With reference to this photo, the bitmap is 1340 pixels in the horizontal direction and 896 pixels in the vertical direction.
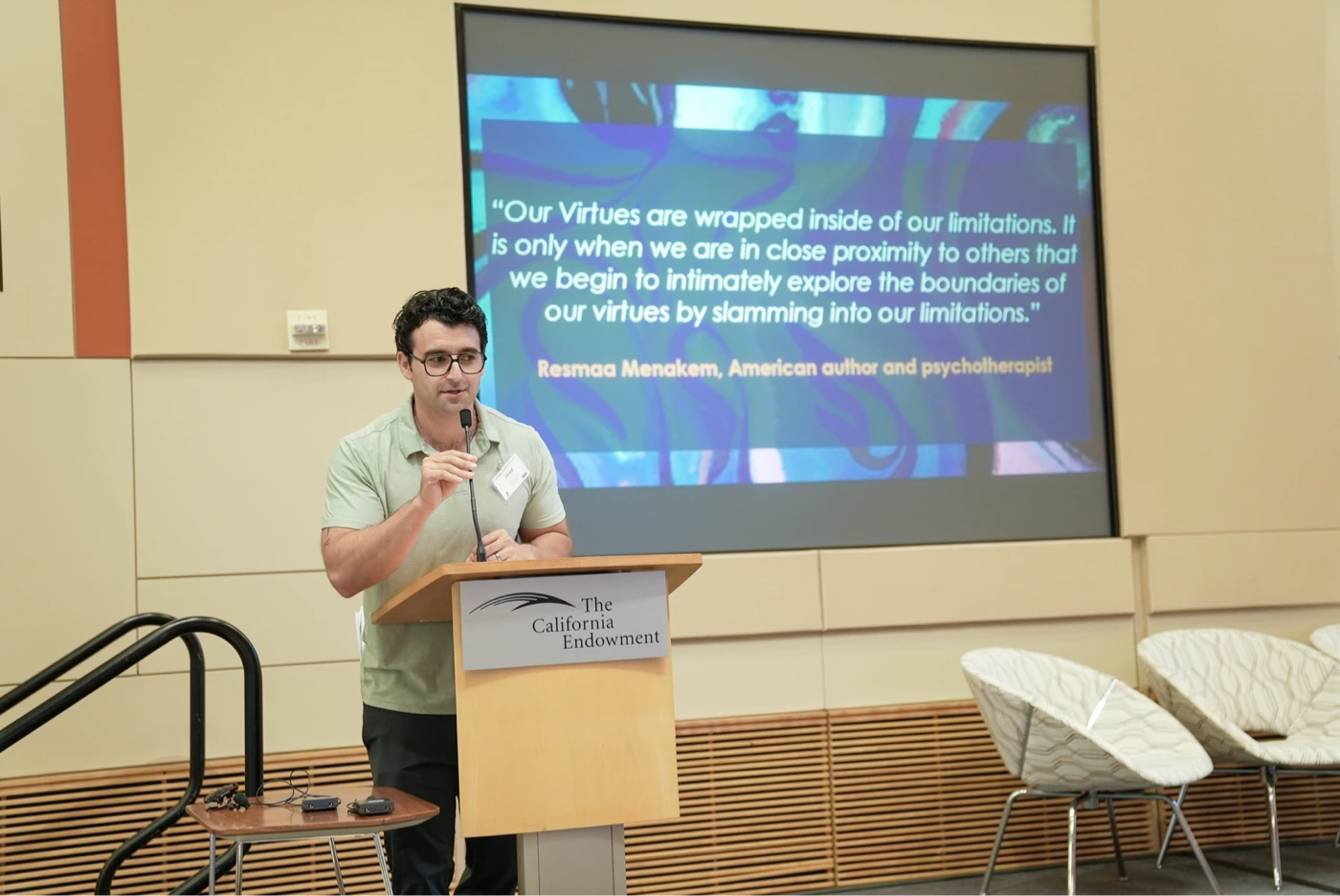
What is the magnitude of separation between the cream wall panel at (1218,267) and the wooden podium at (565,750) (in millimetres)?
3510

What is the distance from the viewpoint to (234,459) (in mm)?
4562

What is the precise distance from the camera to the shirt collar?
2.91 metres

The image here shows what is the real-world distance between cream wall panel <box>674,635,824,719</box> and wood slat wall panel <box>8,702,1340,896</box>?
6 cm

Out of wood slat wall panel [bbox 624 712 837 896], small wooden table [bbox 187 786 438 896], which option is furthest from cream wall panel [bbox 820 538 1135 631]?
small wooden table [bbox 187 786 438 896]

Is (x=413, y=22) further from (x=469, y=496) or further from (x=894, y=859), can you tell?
(x=894, y=859)

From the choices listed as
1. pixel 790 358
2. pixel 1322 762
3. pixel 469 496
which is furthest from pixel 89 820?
pixel 1322 762

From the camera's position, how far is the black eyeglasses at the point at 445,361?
2791 mm

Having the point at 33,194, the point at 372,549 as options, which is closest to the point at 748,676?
the point at 372,549

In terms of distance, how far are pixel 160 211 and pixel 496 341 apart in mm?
1269

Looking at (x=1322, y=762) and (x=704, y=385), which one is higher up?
(x=704, y=385)

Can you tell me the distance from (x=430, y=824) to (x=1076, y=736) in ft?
7.66

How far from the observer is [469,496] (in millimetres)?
2826

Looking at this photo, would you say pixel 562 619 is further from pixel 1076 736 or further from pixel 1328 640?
pixel 1328 640

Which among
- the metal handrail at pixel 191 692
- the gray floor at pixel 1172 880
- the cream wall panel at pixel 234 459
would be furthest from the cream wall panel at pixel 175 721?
the gray floor at pixel 1172 880
